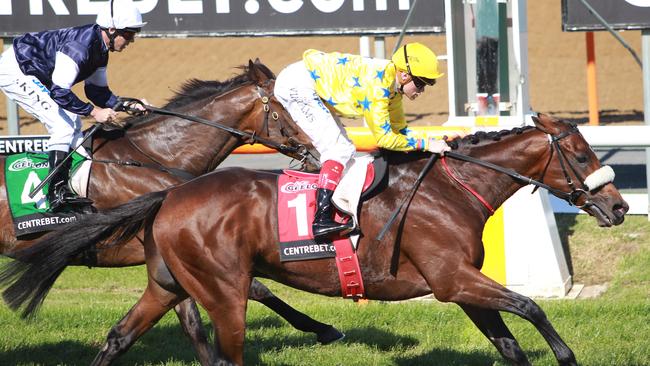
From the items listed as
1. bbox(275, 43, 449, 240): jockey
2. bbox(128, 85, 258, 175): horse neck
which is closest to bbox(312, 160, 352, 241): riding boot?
bbox(275, 43, 449, 240): jockey

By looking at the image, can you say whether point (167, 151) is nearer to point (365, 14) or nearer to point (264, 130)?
point (264, 130)

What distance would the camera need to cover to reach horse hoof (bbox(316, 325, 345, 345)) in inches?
250

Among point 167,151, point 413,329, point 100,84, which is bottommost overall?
point 413,329

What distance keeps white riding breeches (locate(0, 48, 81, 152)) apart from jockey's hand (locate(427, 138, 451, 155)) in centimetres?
224

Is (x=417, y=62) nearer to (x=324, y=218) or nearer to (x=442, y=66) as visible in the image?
(x=324, y=218)

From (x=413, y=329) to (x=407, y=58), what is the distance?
7.67 feet

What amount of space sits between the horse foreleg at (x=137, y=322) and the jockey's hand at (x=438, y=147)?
1583mm

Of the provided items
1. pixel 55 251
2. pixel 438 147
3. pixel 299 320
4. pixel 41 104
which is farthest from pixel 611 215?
pixel 41 104

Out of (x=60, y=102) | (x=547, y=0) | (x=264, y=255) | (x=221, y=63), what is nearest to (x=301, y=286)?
(x=264, y=255)

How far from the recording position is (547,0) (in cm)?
2233

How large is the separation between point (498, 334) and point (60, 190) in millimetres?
2718

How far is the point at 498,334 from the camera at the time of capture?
5.42 metres

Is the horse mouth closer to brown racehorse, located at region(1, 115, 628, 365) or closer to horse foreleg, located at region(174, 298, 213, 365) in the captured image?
brown racehorse, located at region(1, 115, 628, 365)

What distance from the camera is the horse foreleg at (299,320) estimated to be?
6.35 metres
